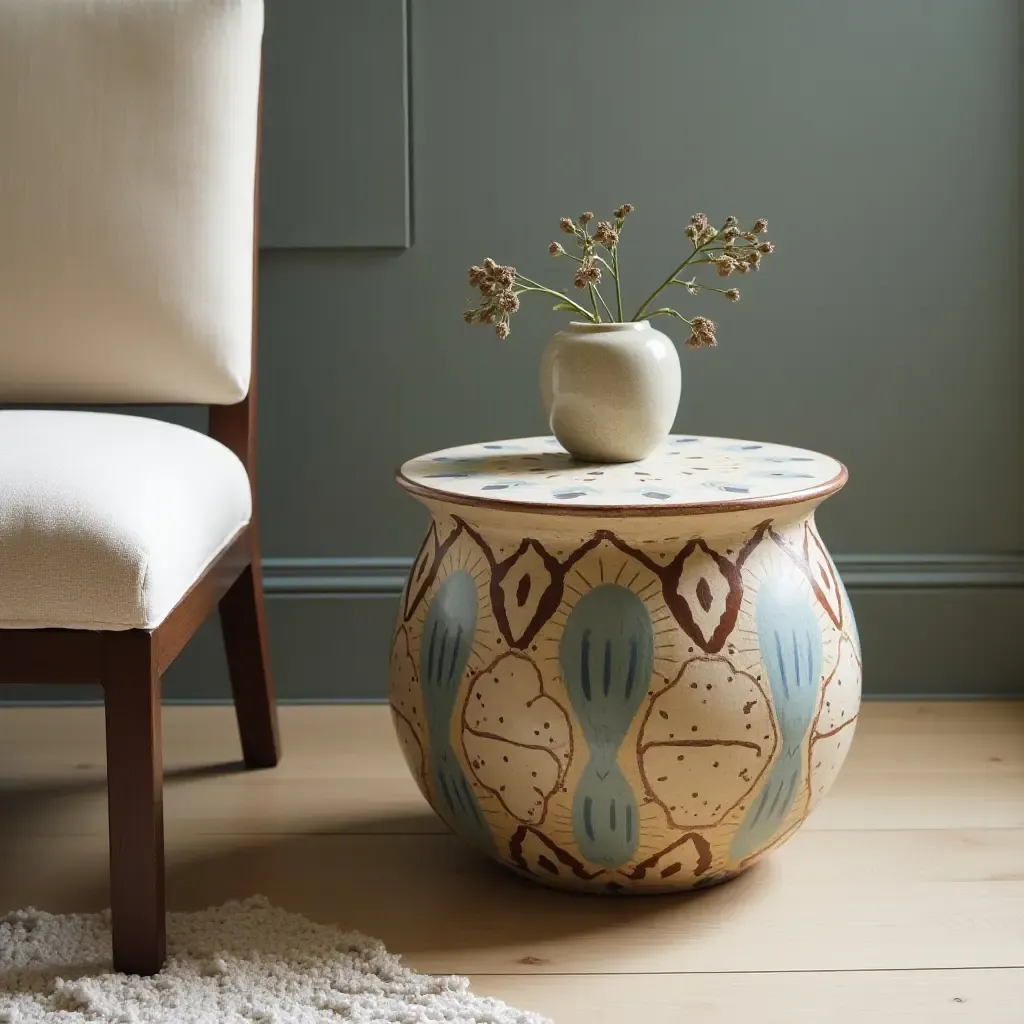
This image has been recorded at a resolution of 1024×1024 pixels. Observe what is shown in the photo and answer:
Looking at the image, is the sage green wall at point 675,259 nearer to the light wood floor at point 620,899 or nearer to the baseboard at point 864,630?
the baseboard at point 864,630

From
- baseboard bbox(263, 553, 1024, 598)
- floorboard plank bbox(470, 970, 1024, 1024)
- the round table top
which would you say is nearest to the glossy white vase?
the round table top

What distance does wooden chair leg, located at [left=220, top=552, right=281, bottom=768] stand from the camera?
1536 mm

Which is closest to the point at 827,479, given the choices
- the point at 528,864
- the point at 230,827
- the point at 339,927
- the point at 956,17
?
the point at 528,864

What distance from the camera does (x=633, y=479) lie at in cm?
117

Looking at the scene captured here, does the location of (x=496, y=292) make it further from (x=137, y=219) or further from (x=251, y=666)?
(x=251, y=666)

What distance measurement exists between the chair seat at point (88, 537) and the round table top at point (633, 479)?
23 centimetres

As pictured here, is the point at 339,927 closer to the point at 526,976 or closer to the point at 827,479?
the point at 526,976

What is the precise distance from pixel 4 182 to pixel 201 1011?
0.87 m

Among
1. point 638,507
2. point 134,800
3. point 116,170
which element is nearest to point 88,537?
point 134,800

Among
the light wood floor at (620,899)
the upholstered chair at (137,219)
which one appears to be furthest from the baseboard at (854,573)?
the upholstered chair at (137,219)

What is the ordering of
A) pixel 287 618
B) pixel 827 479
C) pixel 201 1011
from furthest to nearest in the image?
pixel 287 618
pixel 827 479
pixel 201 1011

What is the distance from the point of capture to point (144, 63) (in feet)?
4.50

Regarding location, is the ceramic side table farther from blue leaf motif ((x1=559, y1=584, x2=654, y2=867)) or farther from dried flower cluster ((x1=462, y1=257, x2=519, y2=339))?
dried flower cluster ((x1=462, y1=257, x2=519, y2=339))

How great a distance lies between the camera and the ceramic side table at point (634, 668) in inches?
43.0
